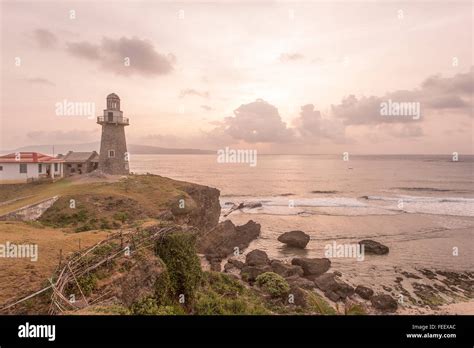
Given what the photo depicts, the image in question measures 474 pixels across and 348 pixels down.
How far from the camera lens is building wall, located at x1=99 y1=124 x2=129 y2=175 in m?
34.9

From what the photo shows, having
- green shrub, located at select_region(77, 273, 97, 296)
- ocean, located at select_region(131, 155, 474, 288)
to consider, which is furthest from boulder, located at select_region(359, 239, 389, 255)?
green shrub, located at select_region(77, 273, 97, 296)

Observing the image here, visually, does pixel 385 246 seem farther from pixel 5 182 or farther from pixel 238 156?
pixel 5 182

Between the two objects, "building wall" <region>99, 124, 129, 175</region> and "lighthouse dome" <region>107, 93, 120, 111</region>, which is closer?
"lighthouse dome" <region>107, 93, 120, 111</region>

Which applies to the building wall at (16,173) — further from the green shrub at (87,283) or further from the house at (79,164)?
the green shrub at (87,283)

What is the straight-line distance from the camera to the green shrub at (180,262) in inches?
512

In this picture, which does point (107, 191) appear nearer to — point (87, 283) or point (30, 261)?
point (30, 261)

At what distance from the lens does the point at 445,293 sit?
22.1 m

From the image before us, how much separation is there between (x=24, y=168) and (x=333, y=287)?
36.4 meters

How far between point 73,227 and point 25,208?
17.0 ft

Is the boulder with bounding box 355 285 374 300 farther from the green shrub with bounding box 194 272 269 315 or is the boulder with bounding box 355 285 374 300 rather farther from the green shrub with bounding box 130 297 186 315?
the green shrub with bounding box 130 297 186 315

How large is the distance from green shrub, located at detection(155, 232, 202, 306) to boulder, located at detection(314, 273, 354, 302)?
13.1 m

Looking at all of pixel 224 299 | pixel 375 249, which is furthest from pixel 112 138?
pixel 375 249

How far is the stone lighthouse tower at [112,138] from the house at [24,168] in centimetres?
633
